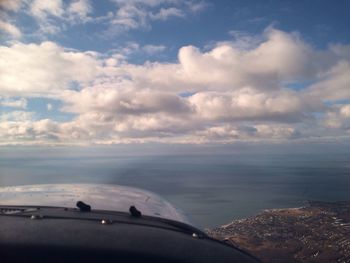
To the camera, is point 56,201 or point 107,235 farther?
point 56,201

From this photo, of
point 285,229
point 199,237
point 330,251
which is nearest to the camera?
point 199,237

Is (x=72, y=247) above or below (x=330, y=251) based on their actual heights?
above

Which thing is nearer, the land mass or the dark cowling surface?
the dark cowling surface

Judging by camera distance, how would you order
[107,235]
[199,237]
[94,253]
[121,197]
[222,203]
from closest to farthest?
[94,253] → [107,235] → [199,237] → [121,197] → [222,203]

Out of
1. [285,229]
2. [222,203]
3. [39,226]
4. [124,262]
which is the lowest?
[222,203]

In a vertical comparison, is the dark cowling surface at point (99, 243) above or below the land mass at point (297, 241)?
above

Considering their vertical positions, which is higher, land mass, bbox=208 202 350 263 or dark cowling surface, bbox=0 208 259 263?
dark cowling surface, bbox=0 208 259 263

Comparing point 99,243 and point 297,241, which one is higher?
point 99,243

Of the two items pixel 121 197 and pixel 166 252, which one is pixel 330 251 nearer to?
pixel 121 197

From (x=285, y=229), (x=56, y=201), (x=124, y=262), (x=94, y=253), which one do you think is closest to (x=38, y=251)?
(x=94, y=253)

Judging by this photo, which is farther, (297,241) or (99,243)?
(297,241)

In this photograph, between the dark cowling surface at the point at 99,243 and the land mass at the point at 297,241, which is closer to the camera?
the dark cowling surface at the point at 99,243
